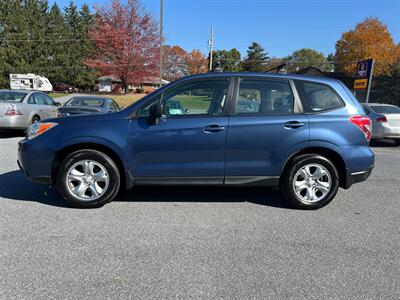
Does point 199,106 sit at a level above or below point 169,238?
above

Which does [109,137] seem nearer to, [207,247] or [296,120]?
[207,247]

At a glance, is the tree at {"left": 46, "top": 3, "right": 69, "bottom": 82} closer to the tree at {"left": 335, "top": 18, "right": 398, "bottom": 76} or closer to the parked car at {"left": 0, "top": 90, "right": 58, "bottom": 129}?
the tree at {"left": 335, "top": 18, "right": 398, "bottom": 76}

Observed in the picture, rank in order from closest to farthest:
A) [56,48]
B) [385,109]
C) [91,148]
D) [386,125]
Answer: [91,148], [386,125], [385,109], [56,48]

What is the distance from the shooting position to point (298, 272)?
277cm

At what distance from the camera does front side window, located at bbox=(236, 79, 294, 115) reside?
4133 mm

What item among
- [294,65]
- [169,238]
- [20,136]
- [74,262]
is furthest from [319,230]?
[294,65]

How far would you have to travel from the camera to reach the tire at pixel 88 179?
4.03m

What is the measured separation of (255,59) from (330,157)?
3022 inches

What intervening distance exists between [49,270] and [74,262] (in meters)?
0.22

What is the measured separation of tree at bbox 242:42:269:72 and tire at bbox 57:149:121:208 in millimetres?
75199

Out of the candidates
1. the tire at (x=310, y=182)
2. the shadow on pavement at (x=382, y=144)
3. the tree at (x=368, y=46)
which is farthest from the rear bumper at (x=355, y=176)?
the tree at (x=368, y=46)

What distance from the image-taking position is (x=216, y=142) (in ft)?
13.2

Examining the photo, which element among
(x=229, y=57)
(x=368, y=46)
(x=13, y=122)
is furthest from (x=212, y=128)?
(x=229, y=57)

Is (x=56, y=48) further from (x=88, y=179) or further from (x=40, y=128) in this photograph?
(x=88, y=179)
